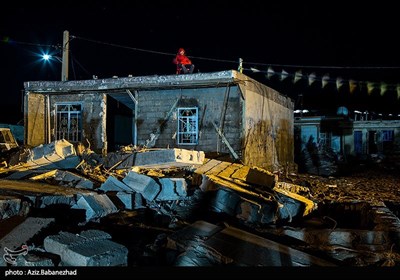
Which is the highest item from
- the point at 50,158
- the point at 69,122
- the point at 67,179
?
the point at 69,122

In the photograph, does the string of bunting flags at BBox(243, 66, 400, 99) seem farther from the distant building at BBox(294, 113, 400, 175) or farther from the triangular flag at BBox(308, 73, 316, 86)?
the distant building at BBox(294, 113, 400, 175)

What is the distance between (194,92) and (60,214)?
26.0 feet

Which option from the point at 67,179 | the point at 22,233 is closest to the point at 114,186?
the point at 67,179

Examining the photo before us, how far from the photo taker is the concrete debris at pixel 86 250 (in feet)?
13.6

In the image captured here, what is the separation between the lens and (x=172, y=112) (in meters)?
13.8

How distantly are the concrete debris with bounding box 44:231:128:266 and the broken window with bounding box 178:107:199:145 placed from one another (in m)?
9.00

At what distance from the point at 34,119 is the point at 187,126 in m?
6.69

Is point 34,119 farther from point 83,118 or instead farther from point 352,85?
point 352,85

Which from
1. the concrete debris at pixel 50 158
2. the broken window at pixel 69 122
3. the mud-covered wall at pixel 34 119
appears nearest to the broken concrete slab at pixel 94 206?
the concrete debris at pixel 50 158

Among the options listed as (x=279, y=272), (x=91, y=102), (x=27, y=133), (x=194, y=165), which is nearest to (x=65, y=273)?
(x=279, y=272)

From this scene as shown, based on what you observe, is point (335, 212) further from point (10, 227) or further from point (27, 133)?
point (27, 133)

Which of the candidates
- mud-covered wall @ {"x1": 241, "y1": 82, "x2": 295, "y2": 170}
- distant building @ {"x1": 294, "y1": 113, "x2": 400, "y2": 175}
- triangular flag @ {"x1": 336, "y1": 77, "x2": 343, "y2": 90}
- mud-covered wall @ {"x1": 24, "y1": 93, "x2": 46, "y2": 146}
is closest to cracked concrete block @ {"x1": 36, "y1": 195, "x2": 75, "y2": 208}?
mud-covered wall @ {"x1": 241, "y1": 82, "x2": 295, "y2": 170}

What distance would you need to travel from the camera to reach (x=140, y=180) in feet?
25.8

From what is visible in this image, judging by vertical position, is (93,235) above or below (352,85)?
below
